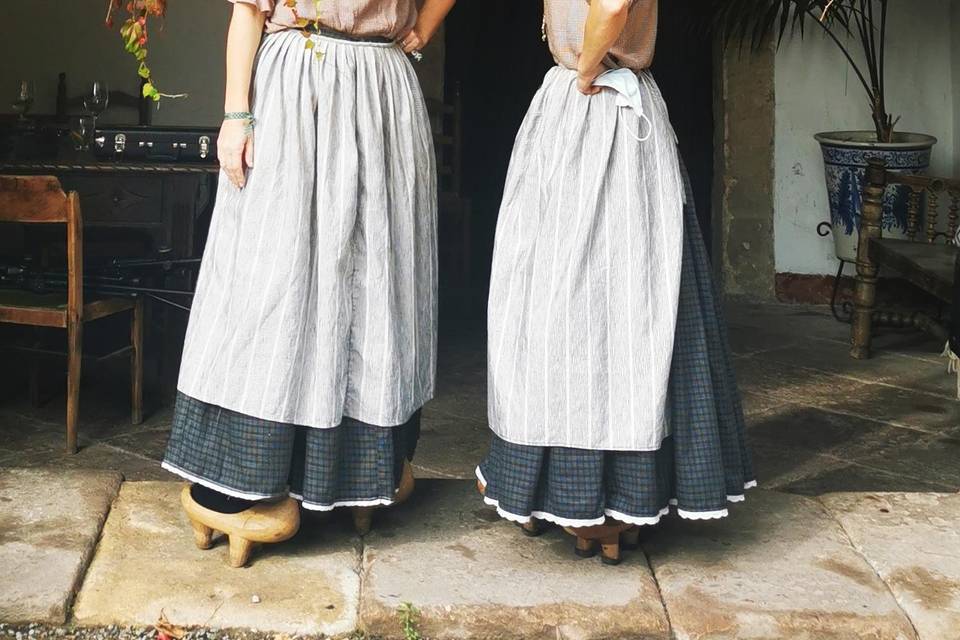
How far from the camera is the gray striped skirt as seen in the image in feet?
9.41

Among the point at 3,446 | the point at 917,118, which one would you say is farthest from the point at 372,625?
the point at 917,118

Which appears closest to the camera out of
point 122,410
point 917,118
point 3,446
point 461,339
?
point 3,446

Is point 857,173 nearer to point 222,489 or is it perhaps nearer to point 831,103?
point 831,103

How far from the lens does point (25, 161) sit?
4.84m

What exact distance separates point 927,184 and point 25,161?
353 cm

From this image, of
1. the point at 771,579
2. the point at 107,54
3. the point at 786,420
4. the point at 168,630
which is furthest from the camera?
the point at 107,54

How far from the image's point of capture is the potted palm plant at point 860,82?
19.7 ft

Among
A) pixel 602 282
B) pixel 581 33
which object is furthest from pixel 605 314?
pixel 581 33

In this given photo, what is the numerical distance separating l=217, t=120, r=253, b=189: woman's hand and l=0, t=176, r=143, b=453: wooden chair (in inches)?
52.6

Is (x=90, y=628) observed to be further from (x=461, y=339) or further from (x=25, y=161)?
(x=461, y=339)

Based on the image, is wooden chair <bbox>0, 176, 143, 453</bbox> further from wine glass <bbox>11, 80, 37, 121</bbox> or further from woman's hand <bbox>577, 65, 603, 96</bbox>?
woman's hand <bbox>577, 65, 603, 96</bbox>

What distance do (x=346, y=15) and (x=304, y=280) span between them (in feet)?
1.95

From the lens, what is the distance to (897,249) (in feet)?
17.6

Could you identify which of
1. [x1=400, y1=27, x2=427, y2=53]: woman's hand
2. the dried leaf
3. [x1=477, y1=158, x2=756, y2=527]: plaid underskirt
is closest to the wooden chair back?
[x1=400, y1=27, x2=427, y2=53]: woman's hand
